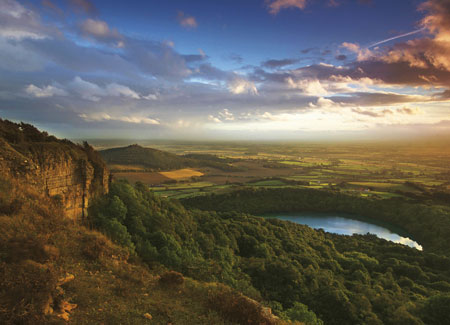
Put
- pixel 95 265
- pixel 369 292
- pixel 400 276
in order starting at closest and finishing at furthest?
pixel 95 265, pixel 369 292, pixel 400 276

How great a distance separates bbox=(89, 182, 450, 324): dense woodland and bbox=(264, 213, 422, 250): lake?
1039 inches

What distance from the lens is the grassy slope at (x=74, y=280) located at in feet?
22.4

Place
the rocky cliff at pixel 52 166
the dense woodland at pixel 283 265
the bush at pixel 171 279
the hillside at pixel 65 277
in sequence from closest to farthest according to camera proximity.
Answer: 1. the hillside at pixel 65 277
2. the bush at pixel 171 279
3. the rocky cliff at pixel 52 166
4. the dense woodland at pixel 283 265

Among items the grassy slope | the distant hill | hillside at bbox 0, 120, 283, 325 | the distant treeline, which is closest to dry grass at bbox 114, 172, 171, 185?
the distant treeline

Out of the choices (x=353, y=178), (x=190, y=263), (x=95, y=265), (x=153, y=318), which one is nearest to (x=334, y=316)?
(x=190, y=263)

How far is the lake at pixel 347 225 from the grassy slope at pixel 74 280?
65530 millimetres

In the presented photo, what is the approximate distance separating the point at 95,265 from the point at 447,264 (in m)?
47.0

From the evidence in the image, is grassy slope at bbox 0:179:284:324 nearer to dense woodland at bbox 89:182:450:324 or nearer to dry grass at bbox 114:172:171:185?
dense woodland at bbox 89:182:450:324

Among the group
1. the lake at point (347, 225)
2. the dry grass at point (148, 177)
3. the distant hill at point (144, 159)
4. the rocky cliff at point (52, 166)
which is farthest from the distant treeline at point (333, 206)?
the rocky cliff at point (52, 166)

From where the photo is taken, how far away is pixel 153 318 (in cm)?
811

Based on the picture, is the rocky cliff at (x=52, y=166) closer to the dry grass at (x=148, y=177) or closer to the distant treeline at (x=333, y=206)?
the distant treeline at (x=333, y=206)

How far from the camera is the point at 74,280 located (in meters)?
8.71

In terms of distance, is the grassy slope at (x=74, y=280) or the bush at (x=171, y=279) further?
the bush at (x=171, y=279)

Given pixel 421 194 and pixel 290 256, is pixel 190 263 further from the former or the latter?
pixel 421 194
